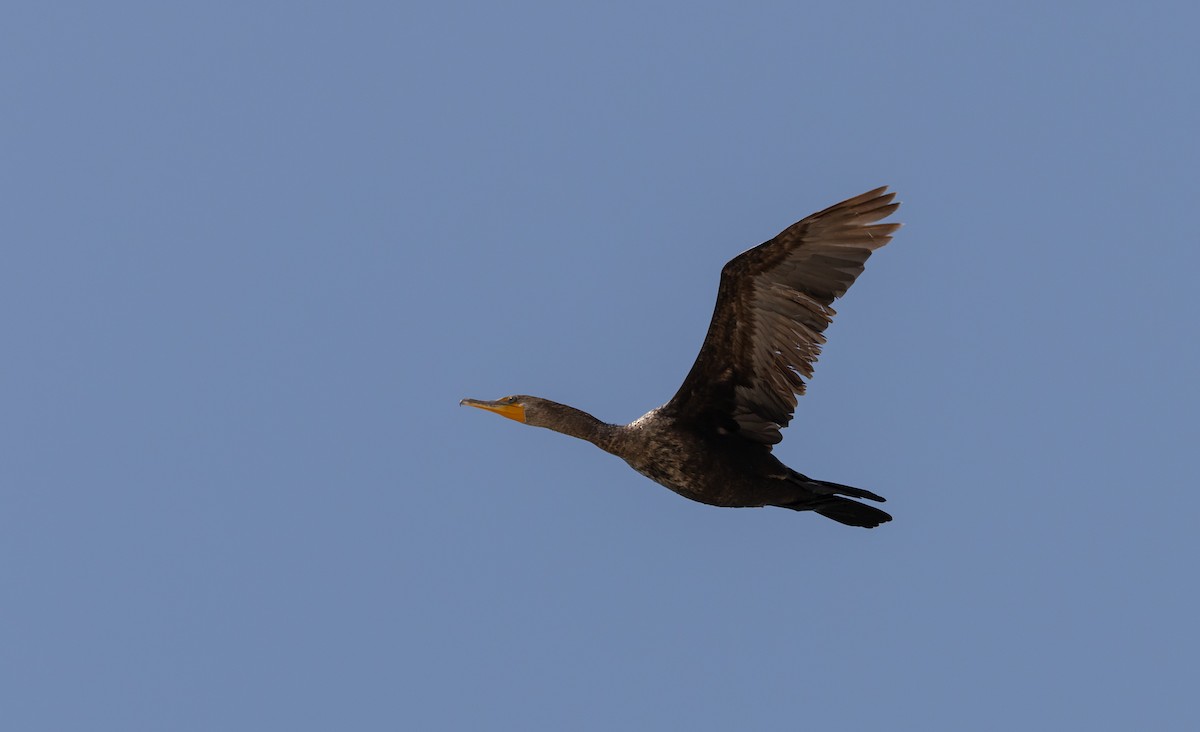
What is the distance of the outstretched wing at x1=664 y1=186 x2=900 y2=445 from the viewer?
1220 cm

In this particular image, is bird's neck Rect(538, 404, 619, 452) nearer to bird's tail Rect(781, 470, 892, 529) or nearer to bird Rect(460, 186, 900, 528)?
bird Rect(460, 186, 900, 528)

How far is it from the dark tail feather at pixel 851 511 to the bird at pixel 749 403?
0.03ft

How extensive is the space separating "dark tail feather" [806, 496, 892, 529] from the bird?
0.4 inches

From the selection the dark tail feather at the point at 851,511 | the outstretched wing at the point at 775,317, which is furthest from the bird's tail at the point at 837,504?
the outstretched wing at the point at 775,317

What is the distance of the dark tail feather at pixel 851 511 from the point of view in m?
13.2

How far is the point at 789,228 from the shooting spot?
12234 mm

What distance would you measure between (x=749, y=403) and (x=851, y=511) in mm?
1167

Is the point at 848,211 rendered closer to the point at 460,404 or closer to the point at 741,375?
the point at 741,375

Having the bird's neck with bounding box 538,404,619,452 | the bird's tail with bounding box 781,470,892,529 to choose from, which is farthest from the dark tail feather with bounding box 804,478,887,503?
the bird's neck with bounding box 538,404,619,452

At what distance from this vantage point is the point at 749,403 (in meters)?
13.1

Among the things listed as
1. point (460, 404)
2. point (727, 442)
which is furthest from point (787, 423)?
point (460, 404)

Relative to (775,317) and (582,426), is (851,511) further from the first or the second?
(582,426)

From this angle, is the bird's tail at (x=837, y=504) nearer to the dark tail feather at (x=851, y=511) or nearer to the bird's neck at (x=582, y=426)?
the dark tail feather at (x=851, y=511)

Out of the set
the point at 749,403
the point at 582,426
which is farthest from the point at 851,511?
the point at 582,426
